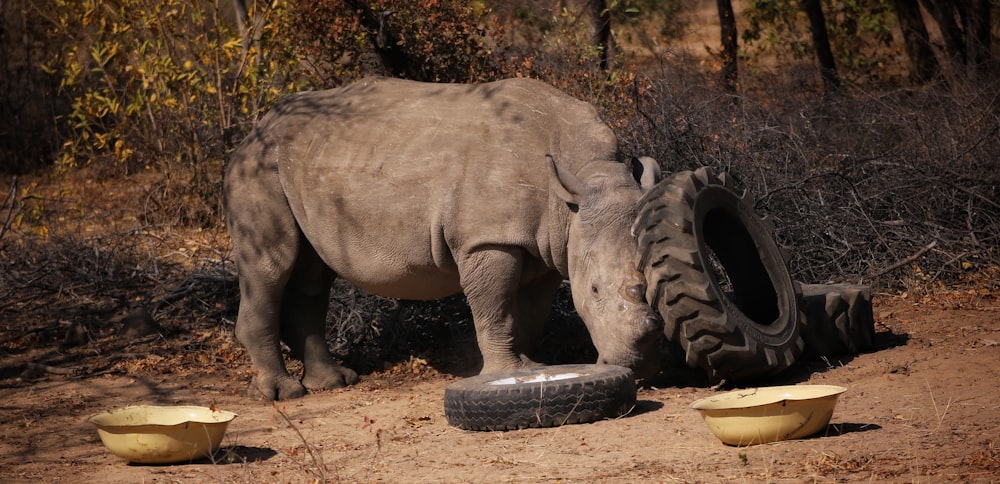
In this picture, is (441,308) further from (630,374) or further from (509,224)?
(630,374)

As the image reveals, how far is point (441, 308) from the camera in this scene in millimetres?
9172

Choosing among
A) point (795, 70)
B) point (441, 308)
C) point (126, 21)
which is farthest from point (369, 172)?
point (795, 70)

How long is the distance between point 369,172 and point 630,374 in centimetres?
231

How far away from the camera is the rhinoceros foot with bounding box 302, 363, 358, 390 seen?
26.8 ft

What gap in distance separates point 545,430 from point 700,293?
118cm

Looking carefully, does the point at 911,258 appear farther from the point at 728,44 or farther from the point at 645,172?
the point at 728,44

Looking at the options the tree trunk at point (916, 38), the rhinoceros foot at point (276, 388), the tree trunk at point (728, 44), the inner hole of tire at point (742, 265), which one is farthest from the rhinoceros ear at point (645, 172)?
the tree trunk at point (916, 38)

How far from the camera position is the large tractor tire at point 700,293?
6477mm

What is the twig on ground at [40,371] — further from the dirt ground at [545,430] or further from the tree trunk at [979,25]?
the tree trunk at [979,25]

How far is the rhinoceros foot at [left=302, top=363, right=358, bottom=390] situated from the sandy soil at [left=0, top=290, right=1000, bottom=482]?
A: 13 cm

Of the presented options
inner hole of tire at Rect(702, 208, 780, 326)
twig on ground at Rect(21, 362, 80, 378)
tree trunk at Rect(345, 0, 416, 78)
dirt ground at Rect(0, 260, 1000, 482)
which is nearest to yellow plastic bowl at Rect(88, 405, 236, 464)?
dirt ground at Rect(0, 260, 1000, 482)

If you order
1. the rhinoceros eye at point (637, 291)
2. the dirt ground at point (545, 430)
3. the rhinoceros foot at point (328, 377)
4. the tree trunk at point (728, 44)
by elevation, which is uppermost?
the tree trunk at point (728, 44)

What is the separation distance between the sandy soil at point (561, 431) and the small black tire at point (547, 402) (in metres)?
0.08

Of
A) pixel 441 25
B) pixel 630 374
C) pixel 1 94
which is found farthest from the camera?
→ pixel 1 94
